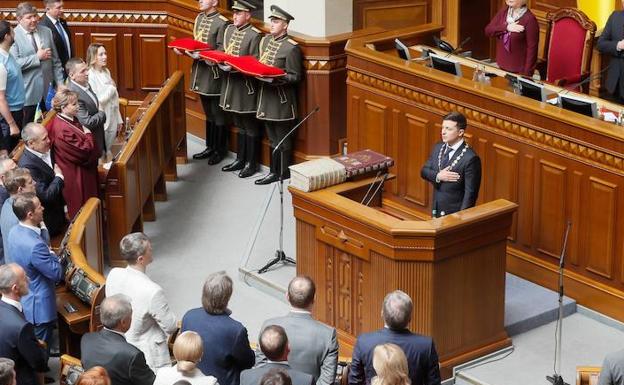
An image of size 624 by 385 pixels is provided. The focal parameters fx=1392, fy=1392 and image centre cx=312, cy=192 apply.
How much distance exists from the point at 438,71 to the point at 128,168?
240 cm

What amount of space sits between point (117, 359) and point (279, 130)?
544 centimetres

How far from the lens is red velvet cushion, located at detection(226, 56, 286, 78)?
11.5 meters

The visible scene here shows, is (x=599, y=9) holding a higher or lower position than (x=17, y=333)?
higher

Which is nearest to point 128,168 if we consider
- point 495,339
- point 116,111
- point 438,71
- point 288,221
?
point 116,111

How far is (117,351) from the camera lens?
6.74 meters

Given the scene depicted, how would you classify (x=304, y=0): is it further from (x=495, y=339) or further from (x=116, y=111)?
(x=495, y=339)

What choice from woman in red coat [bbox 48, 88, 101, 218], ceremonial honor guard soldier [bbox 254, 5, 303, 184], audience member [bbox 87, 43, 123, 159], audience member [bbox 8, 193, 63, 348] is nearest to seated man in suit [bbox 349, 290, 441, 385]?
audience member [bbox 8, 193, 63, 348]

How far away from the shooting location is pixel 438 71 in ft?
33.6

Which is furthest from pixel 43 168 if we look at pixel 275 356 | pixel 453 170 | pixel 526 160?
pixel 275 356

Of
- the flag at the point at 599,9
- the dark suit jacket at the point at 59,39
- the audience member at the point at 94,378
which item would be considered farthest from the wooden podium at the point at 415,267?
the flag at the point at 599,9

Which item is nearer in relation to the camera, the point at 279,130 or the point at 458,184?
the point at 458,184

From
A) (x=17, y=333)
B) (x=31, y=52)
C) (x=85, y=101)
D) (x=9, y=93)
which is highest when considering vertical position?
(x=31, y=52)

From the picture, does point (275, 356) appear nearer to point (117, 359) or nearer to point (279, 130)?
point (117, 359)

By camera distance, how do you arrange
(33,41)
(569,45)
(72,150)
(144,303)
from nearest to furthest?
1. (144,303)
2. (72,150)
3. (33,41)
4. (569,45)
